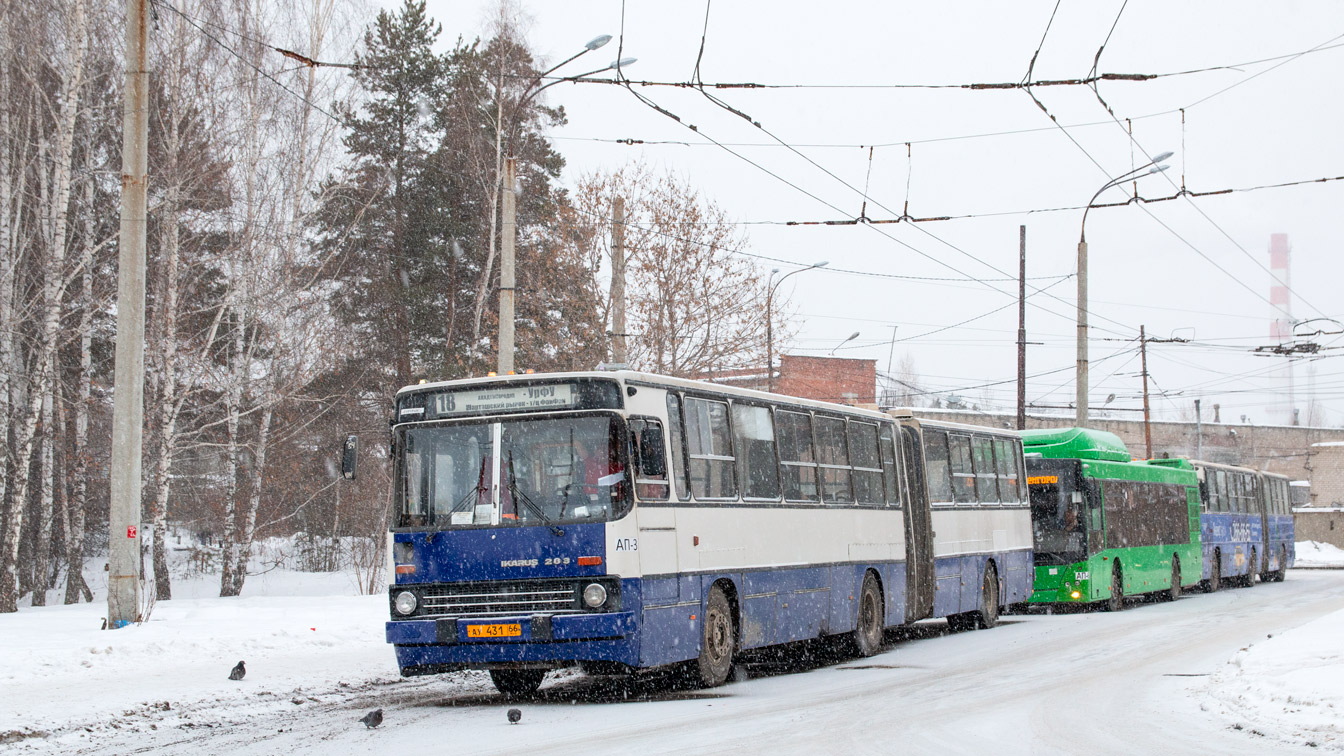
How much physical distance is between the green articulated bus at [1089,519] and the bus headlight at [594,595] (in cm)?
1496

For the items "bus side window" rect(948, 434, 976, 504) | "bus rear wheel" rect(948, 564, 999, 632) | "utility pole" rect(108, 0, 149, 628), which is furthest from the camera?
"bus rear wheel" rect(948, 564, 999, 632)

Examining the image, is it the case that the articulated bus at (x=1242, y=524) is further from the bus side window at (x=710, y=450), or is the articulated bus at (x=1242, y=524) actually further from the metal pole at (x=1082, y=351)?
the bus side window at (x=710, y=450)

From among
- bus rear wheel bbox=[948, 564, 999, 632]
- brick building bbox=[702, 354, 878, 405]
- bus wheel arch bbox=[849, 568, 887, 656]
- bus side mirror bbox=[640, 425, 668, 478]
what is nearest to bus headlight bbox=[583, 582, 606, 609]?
bus side mirror bbox=[640, 425, 668, 478]

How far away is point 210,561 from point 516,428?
97.4 feet

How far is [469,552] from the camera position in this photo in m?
11.9

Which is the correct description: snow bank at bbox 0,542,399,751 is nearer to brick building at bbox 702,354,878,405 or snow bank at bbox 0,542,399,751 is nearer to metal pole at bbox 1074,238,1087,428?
metal pole at bbox 1074,238,1087,428

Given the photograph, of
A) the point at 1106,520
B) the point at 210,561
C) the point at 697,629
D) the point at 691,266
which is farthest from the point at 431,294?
the point at 697,629

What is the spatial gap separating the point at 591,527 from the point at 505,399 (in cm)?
144

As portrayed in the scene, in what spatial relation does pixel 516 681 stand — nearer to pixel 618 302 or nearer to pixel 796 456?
pixel 796 456

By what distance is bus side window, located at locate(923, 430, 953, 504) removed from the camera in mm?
19562

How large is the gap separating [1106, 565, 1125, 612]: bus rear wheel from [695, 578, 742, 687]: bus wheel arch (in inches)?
571

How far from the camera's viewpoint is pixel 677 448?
12.8 meters

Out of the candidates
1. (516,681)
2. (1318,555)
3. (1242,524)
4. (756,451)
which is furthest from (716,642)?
(1318,555)

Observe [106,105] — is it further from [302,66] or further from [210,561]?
[210,561]
